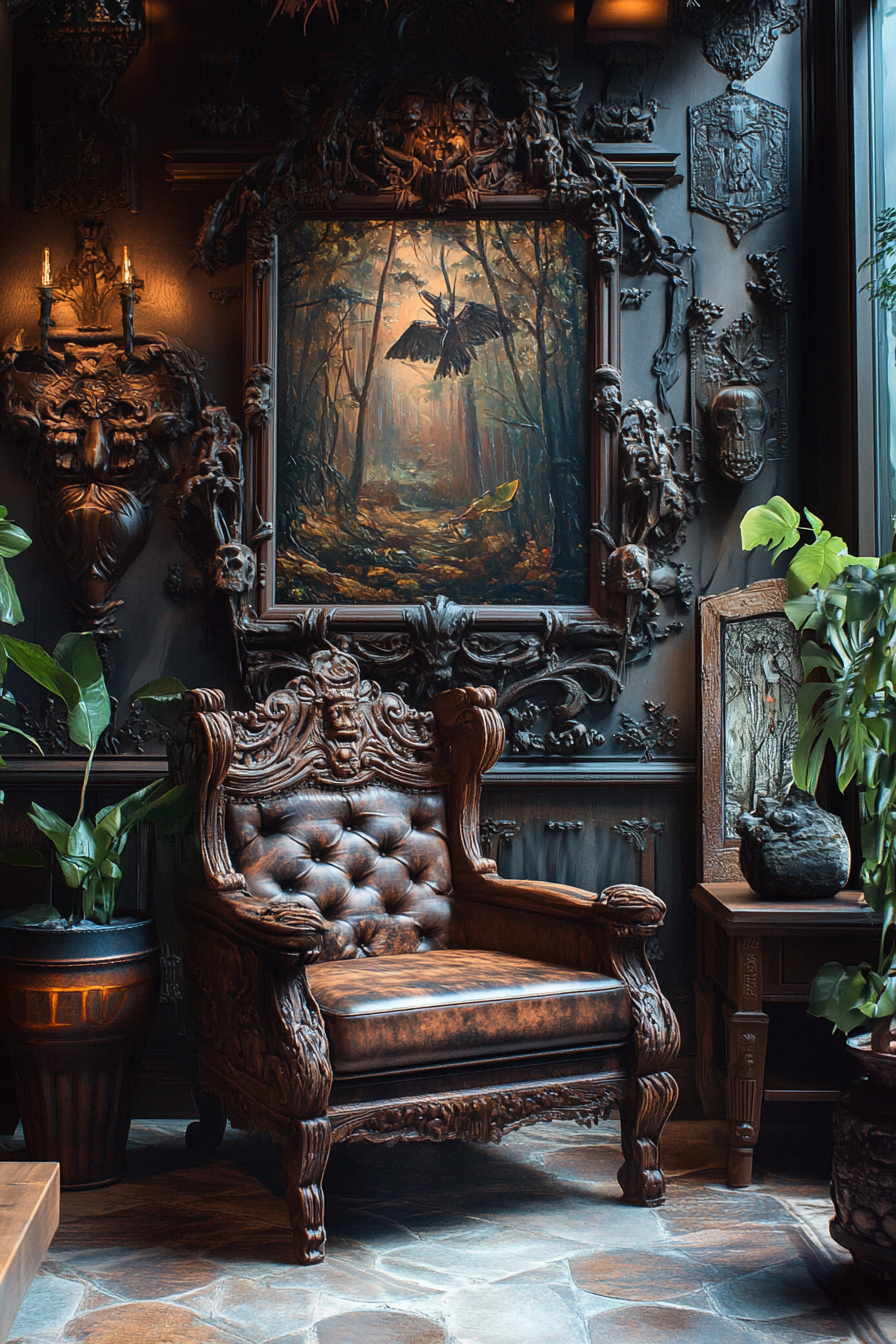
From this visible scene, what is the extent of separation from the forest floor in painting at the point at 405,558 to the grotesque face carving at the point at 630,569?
0.68ft

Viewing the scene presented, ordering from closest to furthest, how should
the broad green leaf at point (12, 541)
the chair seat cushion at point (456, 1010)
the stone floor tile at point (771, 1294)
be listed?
the stone floor tile at point (771, 1294)
the chair seat cushion at point (456, 1010)
the broad green leaf at point (12, 541)

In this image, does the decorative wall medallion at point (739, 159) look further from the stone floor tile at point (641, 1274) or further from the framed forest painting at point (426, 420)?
the stone floor tile at point (641, 1274)

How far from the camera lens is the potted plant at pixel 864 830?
249 cm

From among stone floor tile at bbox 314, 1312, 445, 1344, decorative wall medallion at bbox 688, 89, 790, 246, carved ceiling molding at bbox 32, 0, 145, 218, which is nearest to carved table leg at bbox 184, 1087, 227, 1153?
stone floor tile at bbox 314, 1312, 445, 1344

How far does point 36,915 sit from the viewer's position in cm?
327

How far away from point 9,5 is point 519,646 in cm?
268

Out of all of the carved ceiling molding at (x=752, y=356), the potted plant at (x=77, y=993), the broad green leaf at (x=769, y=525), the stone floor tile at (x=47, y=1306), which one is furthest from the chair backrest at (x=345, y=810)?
the carved ceiling molding at (x=752, y=356)

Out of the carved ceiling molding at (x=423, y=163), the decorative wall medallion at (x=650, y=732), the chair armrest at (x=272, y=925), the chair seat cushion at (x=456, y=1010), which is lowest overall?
the chair seat cushion at (x=456, y=1010)

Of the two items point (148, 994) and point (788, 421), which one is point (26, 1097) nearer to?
point (148, 994)

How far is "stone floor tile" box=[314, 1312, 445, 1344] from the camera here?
7.51 feet

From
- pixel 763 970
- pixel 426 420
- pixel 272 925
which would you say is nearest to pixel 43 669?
pixel 272 925

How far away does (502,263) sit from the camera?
13.1ft

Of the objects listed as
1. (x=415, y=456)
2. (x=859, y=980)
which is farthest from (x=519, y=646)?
(x=859, y=980)

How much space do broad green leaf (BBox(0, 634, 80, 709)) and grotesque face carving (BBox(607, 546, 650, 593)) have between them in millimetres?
1745
